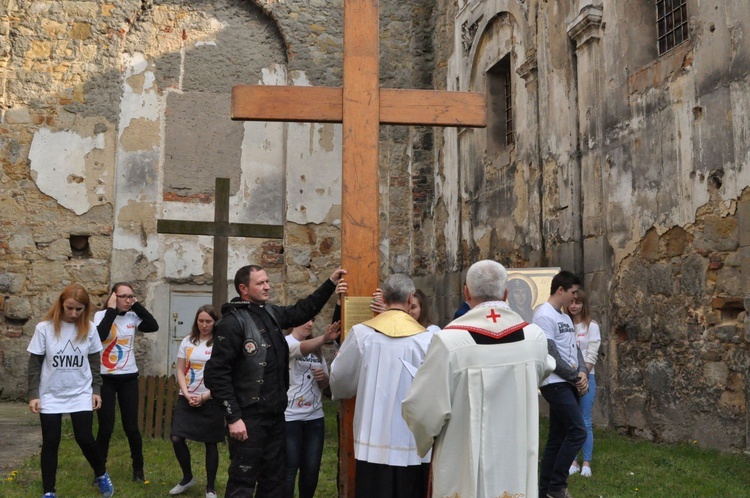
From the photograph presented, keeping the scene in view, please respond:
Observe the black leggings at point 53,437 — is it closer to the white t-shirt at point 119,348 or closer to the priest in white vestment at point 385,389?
the white t-shirt at point 119,348

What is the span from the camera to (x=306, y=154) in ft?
44.9

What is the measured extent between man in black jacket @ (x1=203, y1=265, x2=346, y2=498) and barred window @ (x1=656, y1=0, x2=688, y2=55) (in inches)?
223

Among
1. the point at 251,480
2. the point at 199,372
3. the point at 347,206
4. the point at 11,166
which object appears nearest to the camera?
the point at 251,480

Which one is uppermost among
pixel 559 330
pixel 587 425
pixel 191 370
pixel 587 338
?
pixel 559 330

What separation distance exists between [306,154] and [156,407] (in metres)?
6.28

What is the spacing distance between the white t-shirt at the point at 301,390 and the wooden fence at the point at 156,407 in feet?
→ 13.1

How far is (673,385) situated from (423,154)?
7364 millimetres

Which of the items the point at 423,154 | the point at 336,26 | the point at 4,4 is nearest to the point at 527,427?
the point at 423,154

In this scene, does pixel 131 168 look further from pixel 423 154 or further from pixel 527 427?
pixel 527 427

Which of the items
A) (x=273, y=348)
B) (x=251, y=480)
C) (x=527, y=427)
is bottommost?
(x=251, y=480)

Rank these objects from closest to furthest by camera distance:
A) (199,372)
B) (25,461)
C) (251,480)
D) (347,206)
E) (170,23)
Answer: (251,480) < (347,206) < (199,372) < (25,461) < (170,23)

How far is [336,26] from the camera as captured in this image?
14.1m

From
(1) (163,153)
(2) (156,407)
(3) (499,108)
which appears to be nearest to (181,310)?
(1) (163,153)

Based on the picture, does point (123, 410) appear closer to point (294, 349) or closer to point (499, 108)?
point (294, 349)
